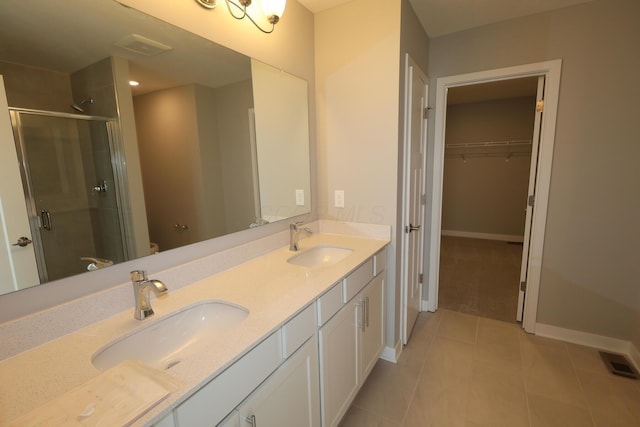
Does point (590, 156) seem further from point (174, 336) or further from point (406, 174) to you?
point (174, 336)

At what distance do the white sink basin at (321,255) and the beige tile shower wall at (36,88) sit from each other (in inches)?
49.7

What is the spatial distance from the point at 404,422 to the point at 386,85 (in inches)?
77.5

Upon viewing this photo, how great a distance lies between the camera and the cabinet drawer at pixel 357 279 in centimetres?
144

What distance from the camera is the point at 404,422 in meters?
1.60

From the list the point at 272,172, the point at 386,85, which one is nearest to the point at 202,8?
the point at 272,172

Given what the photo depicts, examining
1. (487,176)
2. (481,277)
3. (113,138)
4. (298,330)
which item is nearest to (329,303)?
(298,330)

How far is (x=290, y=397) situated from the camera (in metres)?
1.08

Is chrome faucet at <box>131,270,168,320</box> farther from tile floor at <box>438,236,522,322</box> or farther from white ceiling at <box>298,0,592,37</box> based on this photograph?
tile floor at <box>438,236,522,322</box>

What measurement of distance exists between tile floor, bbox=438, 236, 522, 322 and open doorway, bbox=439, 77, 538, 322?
0.05 feet

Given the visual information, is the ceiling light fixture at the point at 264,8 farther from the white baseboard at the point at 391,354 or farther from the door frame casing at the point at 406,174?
the white baseboard at the point at 391,354

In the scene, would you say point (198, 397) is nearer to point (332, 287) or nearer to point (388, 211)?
point (332, 287)

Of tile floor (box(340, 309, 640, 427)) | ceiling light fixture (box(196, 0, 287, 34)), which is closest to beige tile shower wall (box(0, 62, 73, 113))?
ceiling light fixture (box(196, 0, 287, 34))

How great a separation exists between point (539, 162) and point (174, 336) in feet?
8.68

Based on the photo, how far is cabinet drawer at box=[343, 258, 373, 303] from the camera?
144 centimetres
